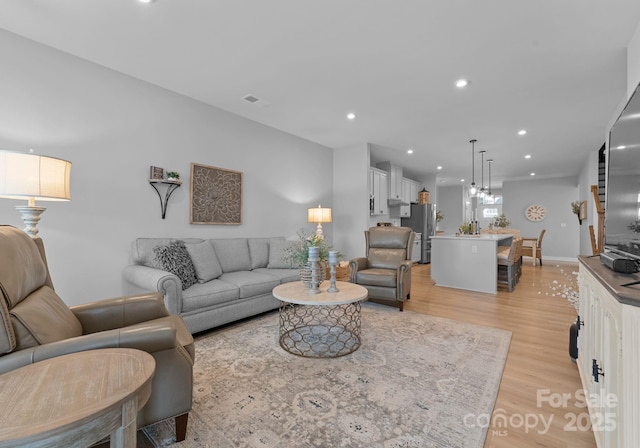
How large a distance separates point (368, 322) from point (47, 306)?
107 inches

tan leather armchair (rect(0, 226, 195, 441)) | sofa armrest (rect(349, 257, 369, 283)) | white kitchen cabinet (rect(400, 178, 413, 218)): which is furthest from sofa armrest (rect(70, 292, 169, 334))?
white kitchen cabinet (rect(400, 178, 413, 218))

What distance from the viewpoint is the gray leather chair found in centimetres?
365

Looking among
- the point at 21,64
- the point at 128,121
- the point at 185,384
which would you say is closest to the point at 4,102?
the point at 21,64

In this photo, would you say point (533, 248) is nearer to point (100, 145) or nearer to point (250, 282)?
point (250, 282)

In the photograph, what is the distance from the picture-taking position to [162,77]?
312 centimetres

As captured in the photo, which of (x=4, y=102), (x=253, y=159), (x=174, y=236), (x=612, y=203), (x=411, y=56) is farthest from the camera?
(x=253, y=159)

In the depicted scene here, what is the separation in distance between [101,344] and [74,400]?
16.3 inches

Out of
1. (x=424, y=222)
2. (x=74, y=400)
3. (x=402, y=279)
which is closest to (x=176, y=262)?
(x=74, y=400)

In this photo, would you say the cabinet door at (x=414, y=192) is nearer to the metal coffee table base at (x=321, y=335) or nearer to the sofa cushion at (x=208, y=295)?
the metal coffee table base at (x=321, y=335)

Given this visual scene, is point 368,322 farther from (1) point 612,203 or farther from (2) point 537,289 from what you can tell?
(2) point 537,289

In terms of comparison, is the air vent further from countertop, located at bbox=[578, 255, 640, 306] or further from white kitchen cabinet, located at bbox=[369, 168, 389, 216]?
countertop, located at bbox=[578, 255, 640, 306]

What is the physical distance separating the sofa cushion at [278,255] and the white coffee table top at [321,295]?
1.10 m

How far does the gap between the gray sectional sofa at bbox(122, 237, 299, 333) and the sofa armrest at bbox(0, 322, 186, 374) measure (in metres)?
1.25

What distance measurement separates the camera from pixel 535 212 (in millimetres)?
9281
